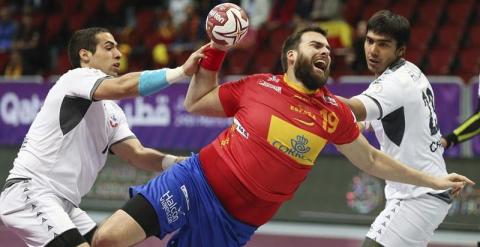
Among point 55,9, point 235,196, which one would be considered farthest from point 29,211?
point 55,9

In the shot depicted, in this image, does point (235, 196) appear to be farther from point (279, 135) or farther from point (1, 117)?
point (1, 117)

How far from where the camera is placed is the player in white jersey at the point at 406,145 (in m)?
5.89

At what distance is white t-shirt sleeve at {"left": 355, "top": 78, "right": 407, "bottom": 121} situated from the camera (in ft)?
19.2

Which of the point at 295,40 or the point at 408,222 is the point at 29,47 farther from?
the point at 408,222

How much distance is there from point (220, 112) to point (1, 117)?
30.6 ft

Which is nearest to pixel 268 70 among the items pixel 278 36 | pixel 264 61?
pixel 264 61

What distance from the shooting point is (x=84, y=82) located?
19.7 ft

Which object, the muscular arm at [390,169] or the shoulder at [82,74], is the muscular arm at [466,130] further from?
the shoulder at [82,74]

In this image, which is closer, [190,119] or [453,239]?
[453,239]

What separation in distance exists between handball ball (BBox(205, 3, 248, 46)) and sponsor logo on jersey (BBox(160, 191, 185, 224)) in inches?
40.7

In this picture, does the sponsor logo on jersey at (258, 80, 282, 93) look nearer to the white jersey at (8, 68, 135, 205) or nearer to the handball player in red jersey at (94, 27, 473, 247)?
the handball player in red jersey at (94, 27, 473, 247)

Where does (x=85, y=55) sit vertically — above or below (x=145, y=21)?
above

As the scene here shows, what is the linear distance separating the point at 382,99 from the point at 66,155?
7.26ft

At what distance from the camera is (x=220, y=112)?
5.74 meters
